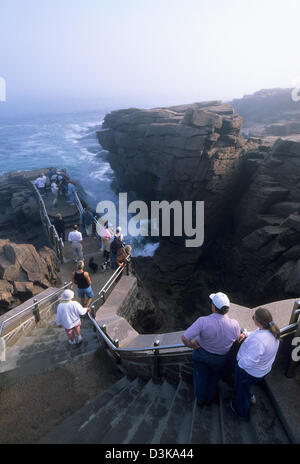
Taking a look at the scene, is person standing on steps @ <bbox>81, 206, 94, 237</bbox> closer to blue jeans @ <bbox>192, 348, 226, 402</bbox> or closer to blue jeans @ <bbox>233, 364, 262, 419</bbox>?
blue jeans @ <bbox>192, 348, 226, 402</bbox>

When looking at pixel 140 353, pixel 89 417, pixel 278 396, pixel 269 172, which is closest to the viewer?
pixel 278 396

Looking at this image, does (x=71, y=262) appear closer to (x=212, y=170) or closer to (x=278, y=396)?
(x=278, y=396)

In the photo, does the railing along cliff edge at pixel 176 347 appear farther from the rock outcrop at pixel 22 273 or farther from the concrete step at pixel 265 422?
the rock outcrop at pixel 22 273

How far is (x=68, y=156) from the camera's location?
2172 inches

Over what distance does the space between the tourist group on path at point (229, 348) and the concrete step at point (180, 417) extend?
0.29 meters

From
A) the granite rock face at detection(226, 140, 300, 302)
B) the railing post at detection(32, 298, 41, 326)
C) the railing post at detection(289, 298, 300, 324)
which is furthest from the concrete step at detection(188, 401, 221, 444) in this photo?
the granite rock face at detection(226, 140, 300, 302)

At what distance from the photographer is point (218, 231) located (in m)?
23.0

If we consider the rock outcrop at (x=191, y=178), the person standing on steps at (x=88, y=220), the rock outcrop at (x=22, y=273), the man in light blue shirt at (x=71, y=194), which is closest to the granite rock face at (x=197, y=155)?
the rock outcrop at (x=191, y=178)

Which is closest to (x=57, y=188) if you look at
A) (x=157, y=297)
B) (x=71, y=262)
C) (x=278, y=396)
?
(x=71, y=262)

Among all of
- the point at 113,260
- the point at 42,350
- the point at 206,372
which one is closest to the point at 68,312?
the point at 42,350

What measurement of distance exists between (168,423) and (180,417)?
0.21 meters

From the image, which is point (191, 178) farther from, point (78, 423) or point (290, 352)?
point (78, 423)

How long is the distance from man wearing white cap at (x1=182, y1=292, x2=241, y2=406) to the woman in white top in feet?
0.75

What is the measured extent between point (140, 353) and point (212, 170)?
1695 cm
